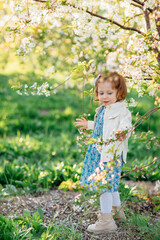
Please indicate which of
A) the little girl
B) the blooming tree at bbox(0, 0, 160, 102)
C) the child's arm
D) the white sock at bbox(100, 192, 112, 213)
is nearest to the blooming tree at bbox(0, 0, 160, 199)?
the blooming tree at bbox(0, 0, 160, 102)

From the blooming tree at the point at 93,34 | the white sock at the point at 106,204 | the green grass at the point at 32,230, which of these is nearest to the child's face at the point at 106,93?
the blooming tree at the point at 93,34

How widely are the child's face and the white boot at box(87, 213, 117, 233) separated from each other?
0.95 metres

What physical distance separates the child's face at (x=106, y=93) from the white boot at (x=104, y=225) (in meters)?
0.95

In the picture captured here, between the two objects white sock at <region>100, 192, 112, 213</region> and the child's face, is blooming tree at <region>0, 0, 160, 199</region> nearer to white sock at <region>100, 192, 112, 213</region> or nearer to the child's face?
the child's face

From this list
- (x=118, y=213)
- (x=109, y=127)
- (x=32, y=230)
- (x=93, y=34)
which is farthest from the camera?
(x=93, y=34)

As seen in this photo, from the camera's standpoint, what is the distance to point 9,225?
2.31 metres

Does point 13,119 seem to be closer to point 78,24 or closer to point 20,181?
point 20,181

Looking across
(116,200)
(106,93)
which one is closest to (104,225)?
(116,200)

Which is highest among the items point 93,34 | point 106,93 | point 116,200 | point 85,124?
point 93,34

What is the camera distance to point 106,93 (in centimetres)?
246

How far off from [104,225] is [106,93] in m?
1.09

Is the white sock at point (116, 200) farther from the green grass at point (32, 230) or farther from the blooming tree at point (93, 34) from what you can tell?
the blooming tree at point (93, 34)

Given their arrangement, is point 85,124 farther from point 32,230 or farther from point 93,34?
point 32,230

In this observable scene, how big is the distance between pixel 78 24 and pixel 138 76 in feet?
2.50
